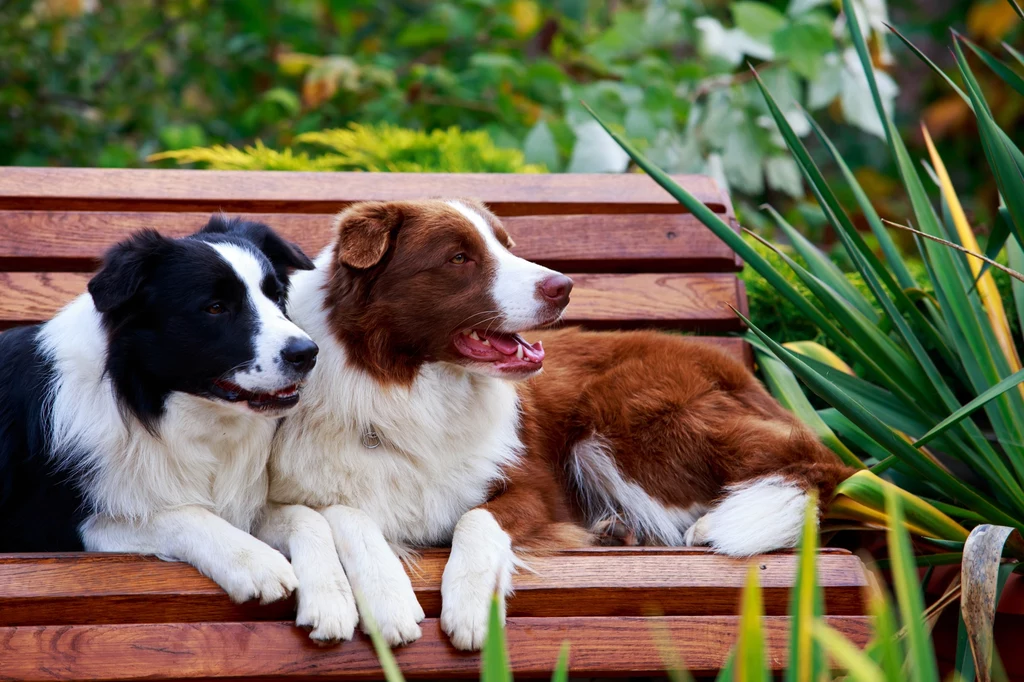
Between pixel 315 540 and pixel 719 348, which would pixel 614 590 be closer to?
pixel 315 540

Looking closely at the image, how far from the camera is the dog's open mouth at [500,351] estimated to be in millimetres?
2465

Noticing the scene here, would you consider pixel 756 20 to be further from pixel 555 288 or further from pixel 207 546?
pixel 207 546

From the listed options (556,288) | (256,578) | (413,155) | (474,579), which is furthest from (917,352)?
(413,155)

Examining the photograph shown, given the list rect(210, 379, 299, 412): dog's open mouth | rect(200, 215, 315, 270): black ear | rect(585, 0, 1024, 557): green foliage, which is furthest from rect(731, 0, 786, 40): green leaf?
rect(210, 379, 299, 412): dog's open mouth

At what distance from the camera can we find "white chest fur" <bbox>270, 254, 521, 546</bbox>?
2477mm

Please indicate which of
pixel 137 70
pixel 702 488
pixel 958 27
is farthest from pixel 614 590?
pixel 958 27

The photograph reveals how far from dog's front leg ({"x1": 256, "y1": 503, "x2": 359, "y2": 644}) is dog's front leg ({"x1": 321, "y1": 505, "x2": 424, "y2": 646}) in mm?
27

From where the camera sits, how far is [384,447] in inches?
100

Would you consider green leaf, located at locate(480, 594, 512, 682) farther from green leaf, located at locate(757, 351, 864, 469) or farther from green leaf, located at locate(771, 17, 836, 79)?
green leaf, located at locate(771, 17, 836, 79)

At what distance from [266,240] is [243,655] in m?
1.03

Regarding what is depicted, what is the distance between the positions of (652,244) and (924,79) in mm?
5225

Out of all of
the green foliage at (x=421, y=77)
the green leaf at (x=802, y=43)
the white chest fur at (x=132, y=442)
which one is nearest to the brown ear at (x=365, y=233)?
the white chest fur at (x=132, y=442)

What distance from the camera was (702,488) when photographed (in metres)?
2.74

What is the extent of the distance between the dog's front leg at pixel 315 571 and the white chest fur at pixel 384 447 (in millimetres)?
132
